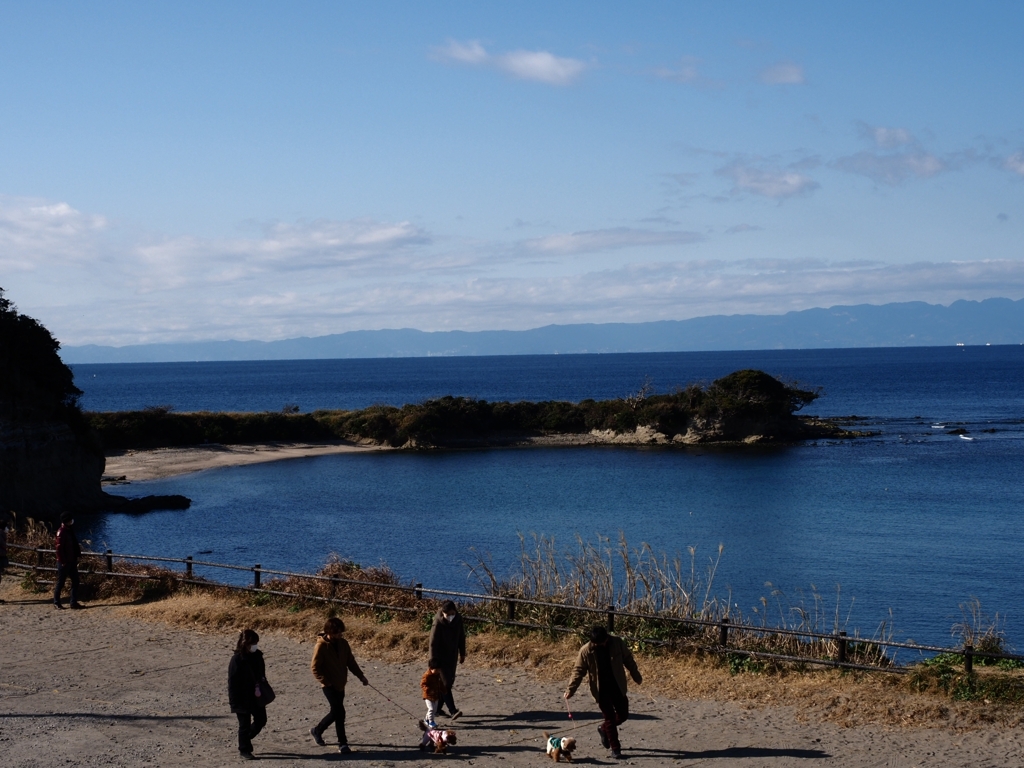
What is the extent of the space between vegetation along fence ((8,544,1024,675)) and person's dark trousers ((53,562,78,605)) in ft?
4.55

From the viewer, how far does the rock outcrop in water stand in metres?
45.8

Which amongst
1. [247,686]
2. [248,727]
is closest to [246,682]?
[247,686]

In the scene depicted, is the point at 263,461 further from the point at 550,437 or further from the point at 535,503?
the point at 535,503

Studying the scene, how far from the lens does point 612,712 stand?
1188 cm

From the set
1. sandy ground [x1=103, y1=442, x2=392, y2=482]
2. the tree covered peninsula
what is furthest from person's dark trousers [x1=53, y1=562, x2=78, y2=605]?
the tree covered peninsula

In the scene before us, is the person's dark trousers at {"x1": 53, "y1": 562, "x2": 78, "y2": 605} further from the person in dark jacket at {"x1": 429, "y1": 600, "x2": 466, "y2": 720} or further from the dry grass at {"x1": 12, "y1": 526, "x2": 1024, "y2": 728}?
the person in dark jacket at {"x1": 429, "y1": 600, "x2": 466, "y2": 720}

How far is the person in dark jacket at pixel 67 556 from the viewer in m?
20.5

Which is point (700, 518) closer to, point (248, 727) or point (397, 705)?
point (397, 705)

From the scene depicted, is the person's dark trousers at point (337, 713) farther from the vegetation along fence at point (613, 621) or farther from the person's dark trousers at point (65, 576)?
the person's dark trousers at point (65, 576)

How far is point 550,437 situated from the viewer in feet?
294

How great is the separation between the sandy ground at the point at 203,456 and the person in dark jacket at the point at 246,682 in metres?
57.8

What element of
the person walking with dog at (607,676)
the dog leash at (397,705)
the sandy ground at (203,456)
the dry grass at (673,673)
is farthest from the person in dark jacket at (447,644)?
the sandy ground at (203,456)

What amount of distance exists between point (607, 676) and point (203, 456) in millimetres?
72436

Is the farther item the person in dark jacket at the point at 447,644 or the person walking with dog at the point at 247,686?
the person in dark jacket at the point at 447,644
